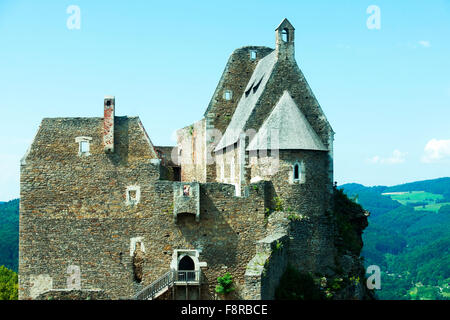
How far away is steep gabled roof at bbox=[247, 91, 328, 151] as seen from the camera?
34969 mm

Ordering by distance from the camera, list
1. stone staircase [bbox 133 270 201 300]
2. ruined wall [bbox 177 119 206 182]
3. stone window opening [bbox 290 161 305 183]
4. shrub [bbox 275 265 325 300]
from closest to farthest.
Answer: shrub [bbox 275 265 325 300] < stone staircase [bbox 133 270 201 300] < stone window opening [bbox 290 161 305 183] < ruined wall [bbox 177 119 206 182]

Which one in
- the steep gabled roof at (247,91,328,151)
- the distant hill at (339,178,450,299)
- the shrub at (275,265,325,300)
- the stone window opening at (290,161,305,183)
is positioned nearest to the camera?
the shrub at (275,265,325,300)

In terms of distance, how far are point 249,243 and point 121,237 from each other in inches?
293

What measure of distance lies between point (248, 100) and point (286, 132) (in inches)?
294

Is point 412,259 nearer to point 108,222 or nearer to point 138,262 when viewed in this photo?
point 138,262

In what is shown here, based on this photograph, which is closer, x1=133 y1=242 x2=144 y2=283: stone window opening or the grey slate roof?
x1=133 y1=242 x2=144 y2=283: stone window opening

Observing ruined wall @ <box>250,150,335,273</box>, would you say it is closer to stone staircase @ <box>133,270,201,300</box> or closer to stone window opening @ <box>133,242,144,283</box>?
stone staircase @ <box>133,270,201,300</box>

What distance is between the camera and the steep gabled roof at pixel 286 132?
1377 inches

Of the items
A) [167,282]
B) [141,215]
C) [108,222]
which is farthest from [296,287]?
[108,222]

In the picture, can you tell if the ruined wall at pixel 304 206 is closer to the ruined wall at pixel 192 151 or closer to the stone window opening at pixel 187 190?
the stone window opening at pixel 187 190

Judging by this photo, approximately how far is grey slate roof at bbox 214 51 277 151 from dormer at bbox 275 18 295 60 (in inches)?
25.3

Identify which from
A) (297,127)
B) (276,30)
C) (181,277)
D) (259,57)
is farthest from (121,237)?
(259,57)

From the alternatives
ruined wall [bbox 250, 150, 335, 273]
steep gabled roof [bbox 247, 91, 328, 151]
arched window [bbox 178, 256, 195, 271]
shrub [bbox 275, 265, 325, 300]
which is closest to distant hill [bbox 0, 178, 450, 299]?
arched window [bbox 178, 256, 195, 271]

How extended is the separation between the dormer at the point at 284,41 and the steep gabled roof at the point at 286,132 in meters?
3.16
